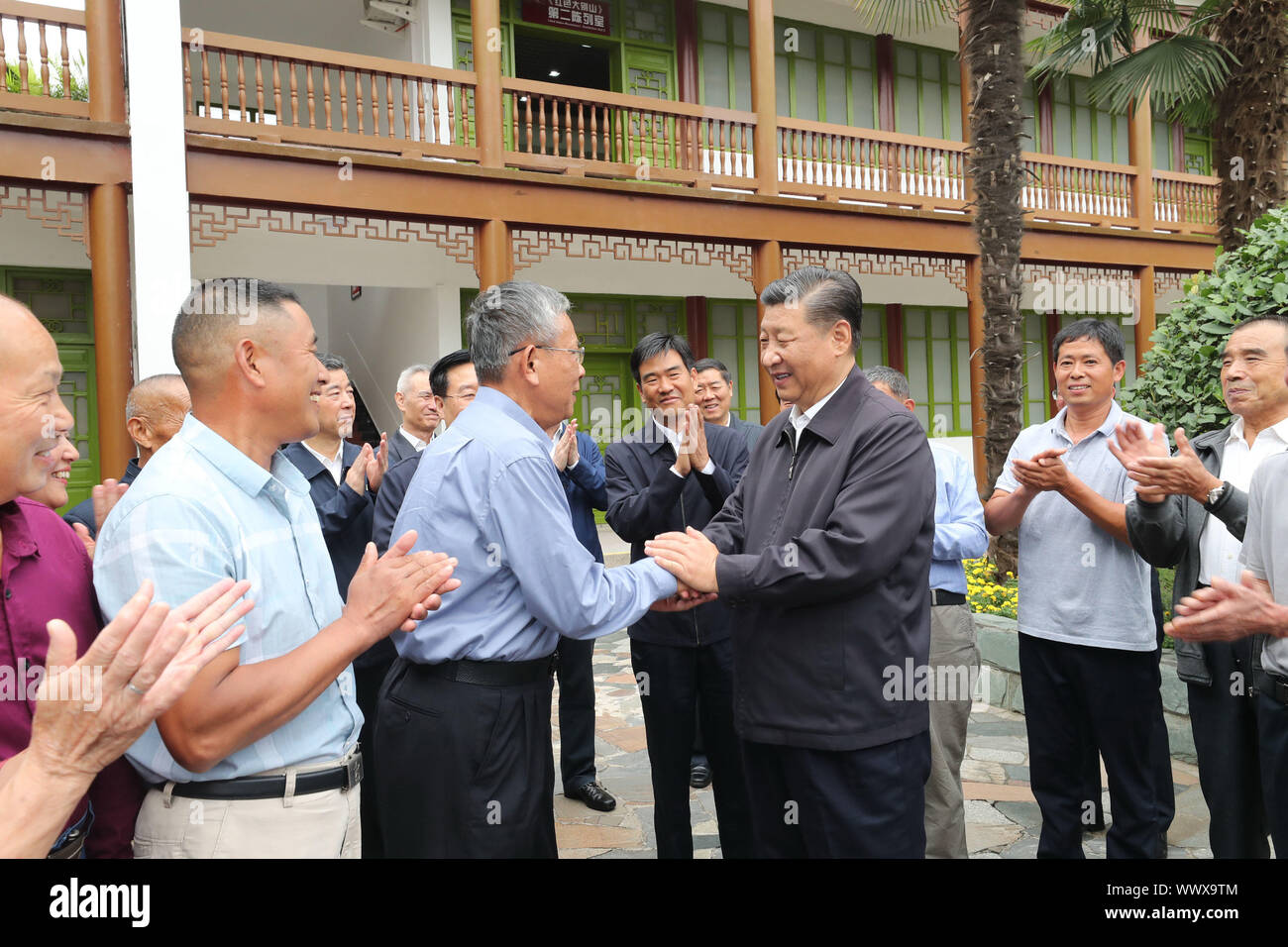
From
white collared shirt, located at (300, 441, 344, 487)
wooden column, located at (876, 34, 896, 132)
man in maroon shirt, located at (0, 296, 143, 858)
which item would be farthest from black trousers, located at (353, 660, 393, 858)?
wooden column, located at (876, 34, 896, 132)

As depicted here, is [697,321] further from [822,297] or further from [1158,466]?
[822,297]

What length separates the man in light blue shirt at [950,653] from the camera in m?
3.22

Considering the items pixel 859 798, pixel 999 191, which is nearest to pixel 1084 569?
pixel 859 798

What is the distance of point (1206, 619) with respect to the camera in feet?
6.92

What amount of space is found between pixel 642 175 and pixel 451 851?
887 cm

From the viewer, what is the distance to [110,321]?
7363mm

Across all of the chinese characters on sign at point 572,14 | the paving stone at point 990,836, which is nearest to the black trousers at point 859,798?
the paving stone at point 990,836

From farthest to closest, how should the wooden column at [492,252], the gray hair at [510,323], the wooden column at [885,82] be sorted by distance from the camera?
the wooden column at [885,82] < the wooden column at [492,252] < the gray hair at [510,323]

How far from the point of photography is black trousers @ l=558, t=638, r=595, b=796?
4.37m

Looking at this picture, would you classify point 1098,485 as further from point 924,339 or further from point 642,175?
point 924,339

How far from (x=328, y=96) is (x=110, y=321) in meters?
3.07

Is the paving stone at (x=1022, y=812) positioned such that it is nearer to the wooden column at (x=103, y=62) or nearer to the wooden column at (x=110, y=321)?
the wooden column at (x=110, y=321)

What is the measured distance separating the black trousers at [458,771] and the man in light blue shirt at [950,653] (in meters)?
1.76

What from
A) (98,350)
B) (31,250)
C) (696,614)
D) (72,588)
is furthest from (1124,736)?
(31,250)
